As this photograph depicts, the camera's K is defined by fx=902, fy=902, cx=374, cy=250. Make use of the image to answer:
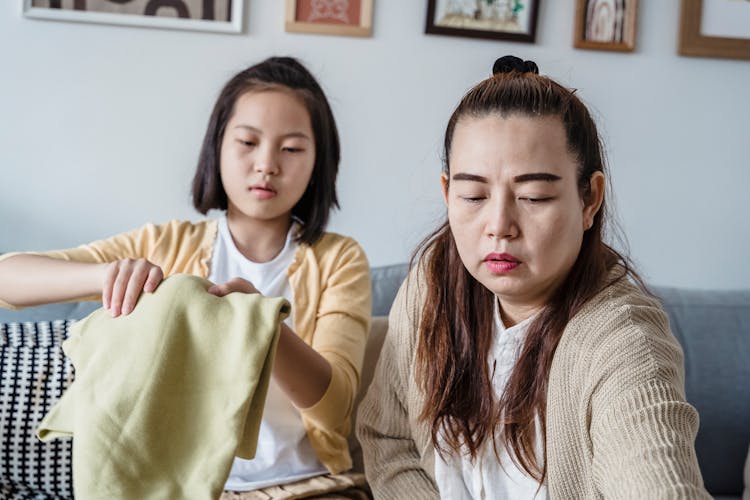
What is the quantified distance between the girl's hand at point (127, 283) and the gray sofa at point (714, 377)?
1.95ft

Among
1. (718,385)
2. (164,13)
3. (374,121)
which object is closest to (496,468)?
(718,385)

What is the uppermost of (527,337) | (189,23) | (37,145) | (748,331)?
(189,23)

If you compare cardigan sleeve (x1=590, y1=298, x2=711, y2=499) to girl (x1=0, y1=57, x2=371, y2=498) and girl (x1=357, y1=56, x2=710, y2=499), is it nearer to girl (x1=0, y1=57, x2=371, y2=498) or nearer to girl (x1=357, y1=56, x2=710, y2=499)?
girl (x1=357, y1=56, x2=710, y2=499)

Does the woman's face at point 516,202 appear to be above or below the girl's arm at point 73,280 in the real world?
above

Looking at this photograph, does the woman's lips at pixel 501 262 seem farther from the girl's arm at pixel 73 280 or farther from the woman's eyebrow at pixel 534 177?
the girl's arm at pixel 73 280

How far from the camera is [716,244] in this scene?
2.40m

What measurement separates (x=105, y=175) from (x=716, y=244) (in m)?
1.58

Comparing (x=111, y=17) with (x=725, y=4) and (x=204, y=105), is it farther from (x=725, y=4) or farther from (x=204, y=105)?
(x=725, y=4)

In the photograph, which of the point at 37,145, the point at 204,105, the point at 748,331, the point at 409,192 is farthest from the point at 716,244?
the point at 37,145

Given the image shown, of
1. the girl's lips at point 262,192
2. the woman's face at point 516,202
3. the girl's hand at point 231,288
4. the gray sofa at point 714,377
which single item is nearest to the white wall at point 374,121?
the gray sofa at point 714,377

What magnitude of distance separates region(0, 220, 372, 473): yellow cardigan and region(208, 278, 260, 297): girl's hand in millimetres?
242

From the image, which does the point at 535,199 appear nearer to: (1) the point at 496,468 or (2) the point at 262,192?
(1) the point at 496,468

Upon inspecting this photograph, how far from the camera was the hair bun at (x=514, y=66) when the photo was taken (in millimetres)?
1232

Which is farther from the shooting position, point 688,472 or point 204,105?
point 204,105
